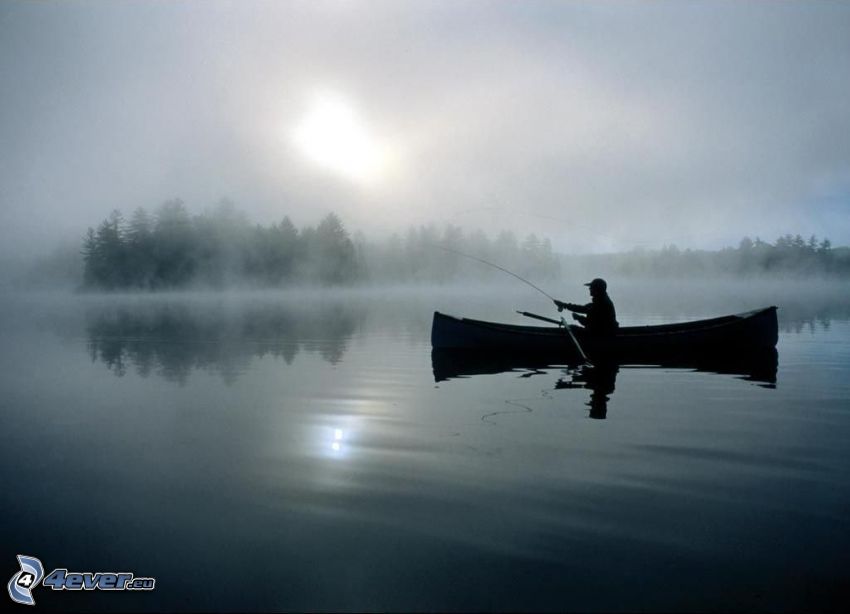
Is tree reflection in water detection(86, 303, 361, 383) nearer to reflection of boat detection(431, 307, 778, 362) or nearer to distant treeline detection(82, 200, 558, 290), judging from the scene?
reflection of boat detection(431, 307, 778, 362)

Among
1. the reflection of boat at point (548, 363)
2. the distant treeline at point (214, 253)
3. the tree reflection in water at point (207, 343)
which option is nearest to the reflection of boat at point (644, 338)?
the reflection of boat at point (548, 363)

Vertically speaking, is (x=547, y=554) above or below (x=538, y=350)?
below

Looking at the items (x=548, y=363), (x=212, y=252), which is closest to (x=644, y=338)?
(x=548, y=363)

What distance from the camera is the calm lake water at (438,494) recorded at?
4410 millimetres

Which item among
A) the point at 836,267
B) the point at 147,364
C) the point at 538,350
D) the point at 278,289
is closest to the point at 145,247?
the point at 278,289

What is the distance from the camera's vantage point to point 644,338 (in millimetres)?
17188

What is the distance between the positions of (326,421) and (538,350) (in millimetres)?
9757

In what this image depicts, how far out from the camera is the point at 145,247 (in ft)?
306

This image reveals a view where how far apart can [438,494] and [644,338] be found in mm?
12767

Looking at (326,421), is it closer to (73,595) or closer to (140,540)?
(140,540)

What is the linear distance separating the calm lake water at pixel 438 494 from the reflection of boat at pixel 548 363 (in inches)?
76.9

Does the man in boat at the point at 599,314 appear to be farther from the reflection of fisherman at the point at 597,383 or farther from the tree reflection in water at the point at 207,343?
Result: the tree reflection in water at the point at 207,343

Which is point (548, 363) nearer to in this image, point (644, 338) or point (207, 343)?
point (644, 338)

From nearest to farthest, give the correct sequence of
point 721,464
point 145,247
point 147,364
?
point 721,464, point 147,364, point 145,247
